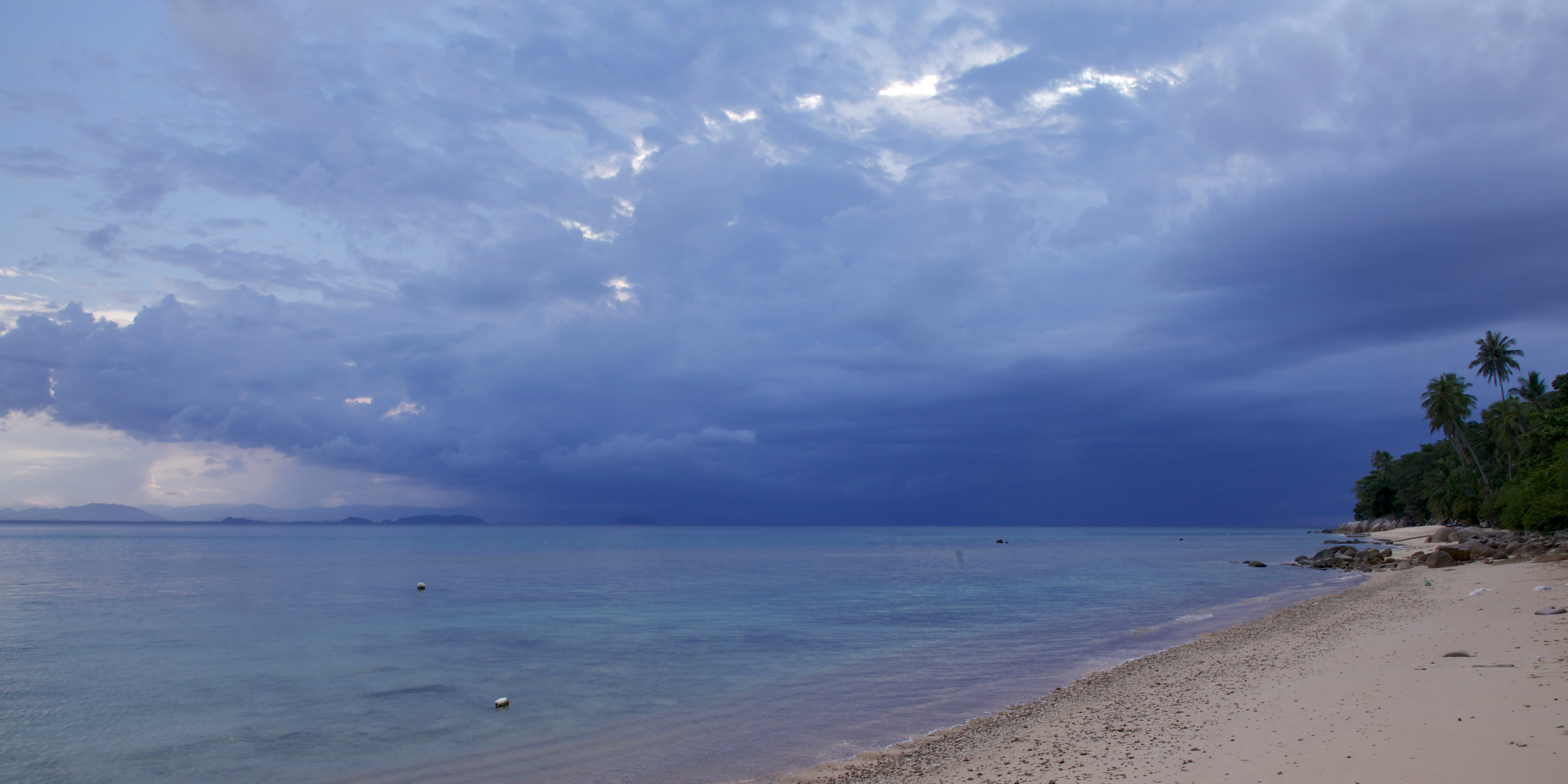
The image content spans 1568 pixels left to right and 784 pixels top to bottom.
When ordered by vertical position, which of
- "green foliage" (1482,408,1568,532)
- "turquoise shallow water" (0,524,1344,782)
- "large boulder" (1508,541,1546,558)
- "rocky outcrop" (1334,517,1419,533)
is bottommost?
"rocky outcrop" (1334,517,1419,533)

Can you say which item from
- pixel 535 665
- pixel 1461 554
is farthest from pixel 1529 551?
pixel 535 665

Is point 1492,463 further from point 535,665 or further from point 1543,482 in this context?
point 535,665

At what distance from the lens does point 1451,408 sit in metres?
78.2

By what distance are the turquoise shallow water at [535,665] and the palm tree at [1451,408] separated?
137 feet

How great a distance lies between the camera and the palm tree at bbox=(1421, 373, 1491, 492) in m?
78.1

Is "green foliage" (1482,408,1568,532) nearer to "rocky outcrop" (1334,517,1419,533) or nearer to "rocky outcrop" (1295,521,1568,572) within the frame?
"rocky outcrop" (1295,521,1568,572)

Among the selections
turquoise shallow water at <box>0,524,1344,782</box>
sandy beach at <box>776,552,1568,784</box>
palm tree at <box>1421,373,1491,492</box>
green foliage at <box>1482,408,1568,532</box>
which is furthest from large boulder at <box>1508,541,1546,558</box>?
palm tree at <box>1421,373,1491,492</box>

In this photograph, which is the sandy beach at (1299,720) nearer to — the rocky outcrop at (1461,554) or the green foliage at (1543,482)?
the rocky outcrop at (1461,554)

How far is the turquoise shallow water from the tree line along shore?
14479mm

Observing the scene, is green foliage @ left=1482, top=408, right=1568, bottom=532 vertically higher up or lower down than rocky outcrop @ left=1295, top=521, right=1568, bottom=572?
higher up

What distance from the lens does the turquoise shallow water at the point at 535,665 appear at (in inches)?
537

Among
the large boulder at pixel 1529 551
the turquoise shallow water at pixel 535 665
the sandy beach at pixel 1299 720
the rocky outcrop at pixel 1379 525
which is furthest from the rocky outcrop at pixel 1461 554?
the rocky outcrop at pixel 1379 525

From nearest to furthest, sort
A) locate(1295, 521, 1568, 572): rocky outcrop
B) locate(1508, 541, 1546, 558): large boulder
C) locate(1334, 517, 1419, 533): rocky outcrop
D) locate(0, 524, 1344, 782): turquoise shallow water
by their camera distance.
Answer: locate(0, 524, 1344, 782): turquoise shallow water → locate(1508, 541, 1546, 558): large boulder → locate(1295, 521, 1568, 572): rocky outcrop → locate(1334, 517, 1419, 533): rocky outcrop

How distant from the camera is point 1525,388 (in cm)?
8331
